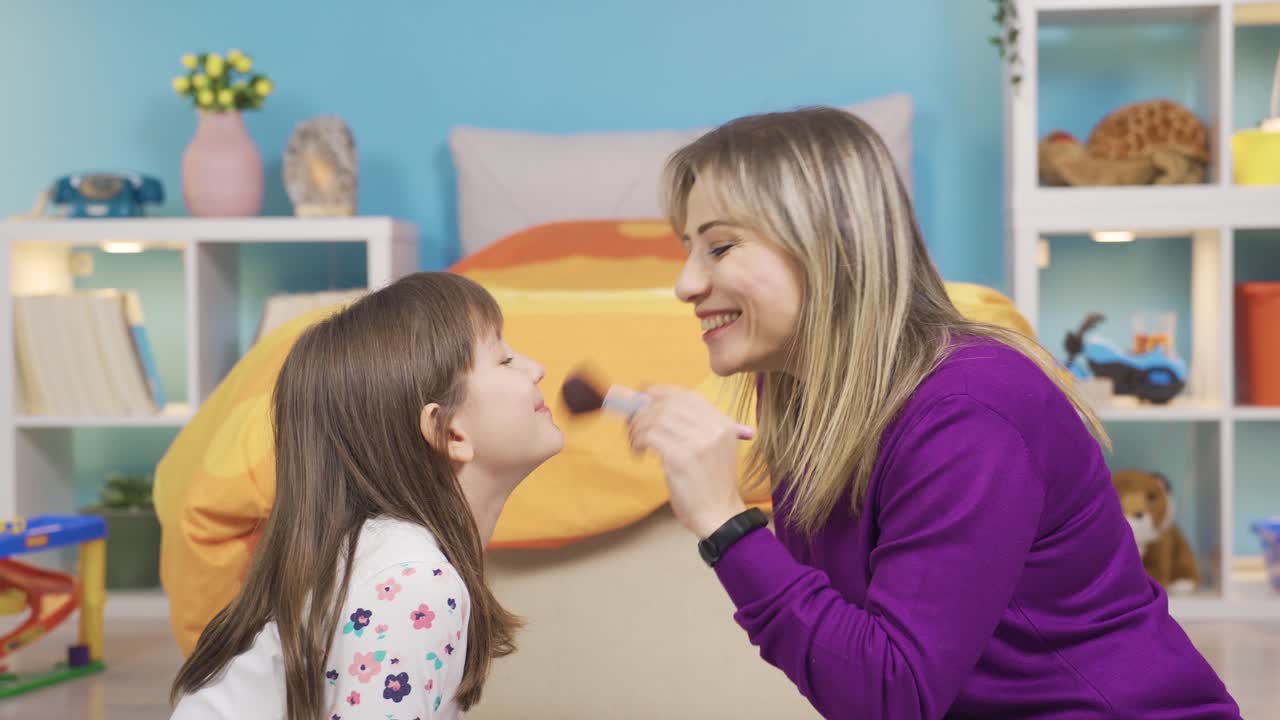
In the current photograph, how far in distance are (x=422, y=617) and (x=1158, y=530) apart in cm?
206

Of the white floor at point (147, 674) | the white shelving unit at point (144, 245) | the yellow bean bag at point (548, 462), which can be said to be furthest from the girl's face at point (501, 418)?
the white shelving unit at point (144, 245)

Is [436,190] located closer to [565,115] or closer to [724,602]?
[565,115]

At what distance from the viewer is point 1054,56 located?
3.13 metres

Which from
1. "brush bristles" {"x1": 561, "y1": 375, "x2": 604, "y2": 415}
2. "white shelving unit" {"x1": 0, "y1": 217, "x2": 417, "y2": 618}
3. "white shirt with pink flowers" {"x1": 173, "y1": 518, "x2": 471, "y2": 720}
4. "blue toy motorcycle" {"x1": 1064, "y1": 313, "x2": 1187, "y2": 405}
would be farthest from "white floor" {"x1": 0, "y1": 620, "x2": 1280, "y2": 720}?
"white shirt with pink flowers" {"x1": 173, "y1": 518, "x2": 471, "y2": 720}

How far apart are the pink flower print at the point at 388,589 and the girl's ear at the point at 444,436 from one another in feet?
0.55

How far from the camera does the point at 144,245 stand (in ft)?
9.62

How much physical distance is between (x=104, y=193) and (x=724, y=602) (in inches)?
72.9

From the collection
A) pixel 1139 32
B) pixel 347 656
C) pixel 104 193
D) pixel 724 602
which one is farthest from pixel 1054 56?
pixel 347 656

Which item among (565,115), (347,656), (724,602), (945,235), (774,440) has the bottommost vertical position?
(724,602)

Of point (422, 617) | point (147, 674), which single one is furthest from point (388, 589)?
point (147, 674)

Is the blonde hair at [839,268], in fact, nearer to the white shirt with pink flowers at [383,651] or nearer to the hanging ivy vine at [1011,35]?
the white shirt with pink flowers at [383,651]

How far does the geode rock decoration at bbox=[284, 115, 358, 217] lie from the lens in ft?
9.80

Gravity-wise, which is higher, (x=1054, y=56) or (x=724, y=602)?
(x=1054, y=56)

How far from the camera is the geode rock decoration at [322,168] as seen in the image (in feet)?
9.80
